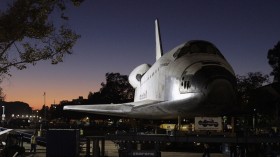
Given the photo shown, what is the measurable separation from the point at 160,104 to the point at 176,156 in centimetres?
427

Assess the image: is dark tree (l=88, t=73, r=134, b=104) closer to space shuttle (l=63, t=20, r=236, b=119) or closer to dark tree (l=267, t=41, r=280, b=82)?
dark tree (l=267, t=41, r=280, b=82)

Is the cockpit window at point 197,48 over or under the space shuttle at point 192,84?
over

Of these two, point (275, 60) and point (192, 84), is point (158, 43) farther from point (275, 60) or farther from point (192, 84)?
point (275, 60)

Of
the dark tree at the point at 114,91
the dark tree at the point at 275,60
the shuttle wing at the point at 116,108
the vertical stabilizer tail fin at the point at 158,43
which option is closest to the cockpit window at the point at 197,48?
the shuttle wing at the point at 116,108

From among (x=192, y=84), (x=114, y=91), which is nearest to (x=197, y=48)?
(x=192, y=84)

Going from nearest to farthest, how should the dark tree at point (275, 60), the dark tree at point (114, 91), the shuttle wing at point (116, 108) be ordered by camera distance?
the shuttle wing at point (116, 108), the dark tree at point (275, 60), the dark tree at point (114, 91)

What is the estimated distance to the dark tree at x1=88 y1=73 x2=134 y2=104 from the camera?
100062 mm

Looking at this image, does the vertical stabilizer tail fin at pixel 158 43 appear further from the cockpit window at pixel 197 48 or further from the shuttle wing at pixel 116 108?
the cockpit window at pixel 197 48

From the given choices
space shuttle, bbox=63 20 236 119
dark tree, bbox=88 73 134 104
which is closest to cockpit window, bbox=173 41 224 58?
space shuttle, bbox=63 20 236 119

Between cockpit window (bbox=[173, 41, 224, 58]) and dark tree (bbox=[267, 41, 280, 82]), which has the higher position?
dark tree (bbox=[267, 41, 280, 82])

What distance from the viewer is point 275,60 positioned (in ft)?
168

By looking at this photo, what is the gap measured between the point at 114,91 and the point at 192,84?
87875 mm

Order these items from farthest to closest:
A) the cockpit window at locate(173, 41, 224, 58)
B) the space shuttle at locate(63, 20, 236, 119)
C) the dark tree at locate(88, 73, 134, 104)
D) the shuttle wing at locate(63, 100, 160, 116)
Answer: the dark tree at locate(88, 73, 134, 104) < the shuttle wing at locate(63, 100, 160, 116) < the cockpit window at locate(173, 41, 224, 58) < the space shuttle at locate(63, 20, 236, 119)

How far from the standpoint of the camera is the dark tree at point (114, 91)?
3939 inches
